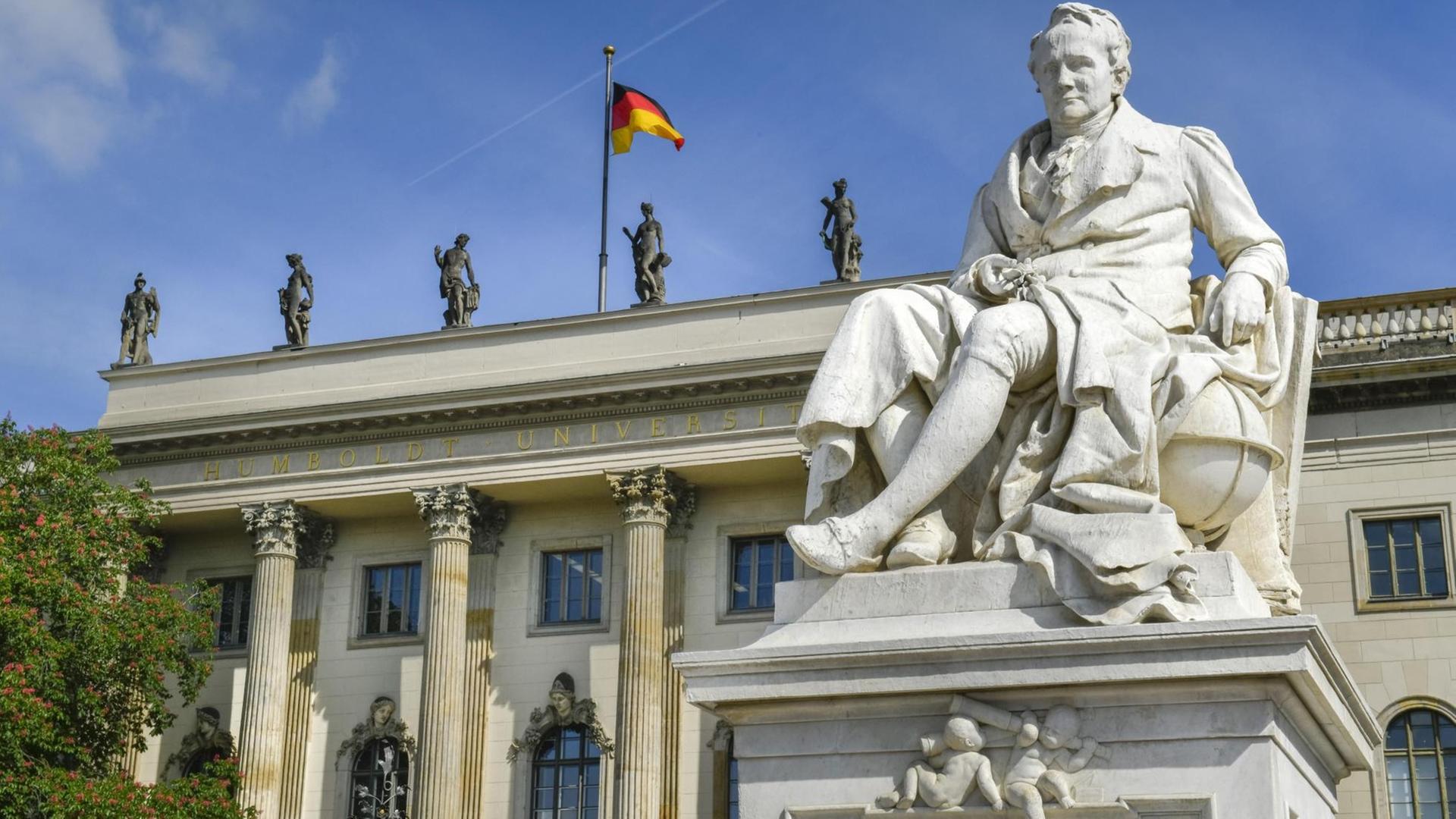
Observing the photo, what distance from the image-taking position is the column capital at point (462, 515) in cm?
3778

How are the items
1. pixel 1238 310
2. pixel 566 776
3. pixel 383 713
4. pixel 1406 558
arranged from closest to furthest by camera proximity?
1. pixel 1238 310
2. pixel 1406 558
3. pixel 566 776
4. pixel 383 713

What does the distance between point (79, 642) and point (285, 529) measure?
10.3 m

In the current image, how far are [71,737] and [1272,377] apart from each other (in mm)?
25561

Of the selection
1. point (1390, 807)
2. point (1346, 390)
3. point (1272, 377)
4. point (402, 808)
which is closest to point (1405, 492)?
point (1346, 390)

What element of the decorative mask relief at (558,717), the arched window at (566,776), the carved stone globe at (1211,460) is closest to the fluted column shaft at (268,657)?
the decorative mask relief at (558,717)

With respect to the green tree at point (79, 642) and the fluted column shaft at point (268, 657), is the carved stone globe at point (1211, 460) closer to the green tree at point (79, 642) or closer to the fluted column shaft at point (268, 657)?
the green tree at point (79, 642)

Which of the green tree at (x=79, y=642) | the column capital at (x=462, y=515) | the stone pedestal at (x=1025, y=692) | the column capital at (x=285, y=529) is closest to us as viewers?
the stone pedestal at (x=1025, y=692)

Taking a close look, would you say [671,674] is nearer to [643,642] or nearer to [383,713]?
[643,642]

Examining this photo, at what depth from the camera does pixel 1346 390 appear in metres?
33.5

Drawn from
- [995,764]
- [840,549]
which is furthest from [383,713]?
[995,764]

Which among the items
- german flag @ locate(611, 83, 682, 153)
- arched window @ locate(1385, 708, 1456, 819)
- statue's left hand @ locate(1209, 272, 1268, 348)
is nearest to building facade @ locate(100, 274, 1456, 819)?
arched window @ locate(1385, 708, 1456, 819)

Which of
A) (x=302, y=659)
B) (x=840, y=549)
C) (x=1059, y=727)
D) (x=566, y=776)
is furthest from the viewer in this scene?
(x=302, y=659)

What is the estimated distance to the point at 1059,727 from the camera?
5.72 metres

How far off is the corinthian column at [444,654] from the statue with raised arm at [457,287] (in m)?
4.59
